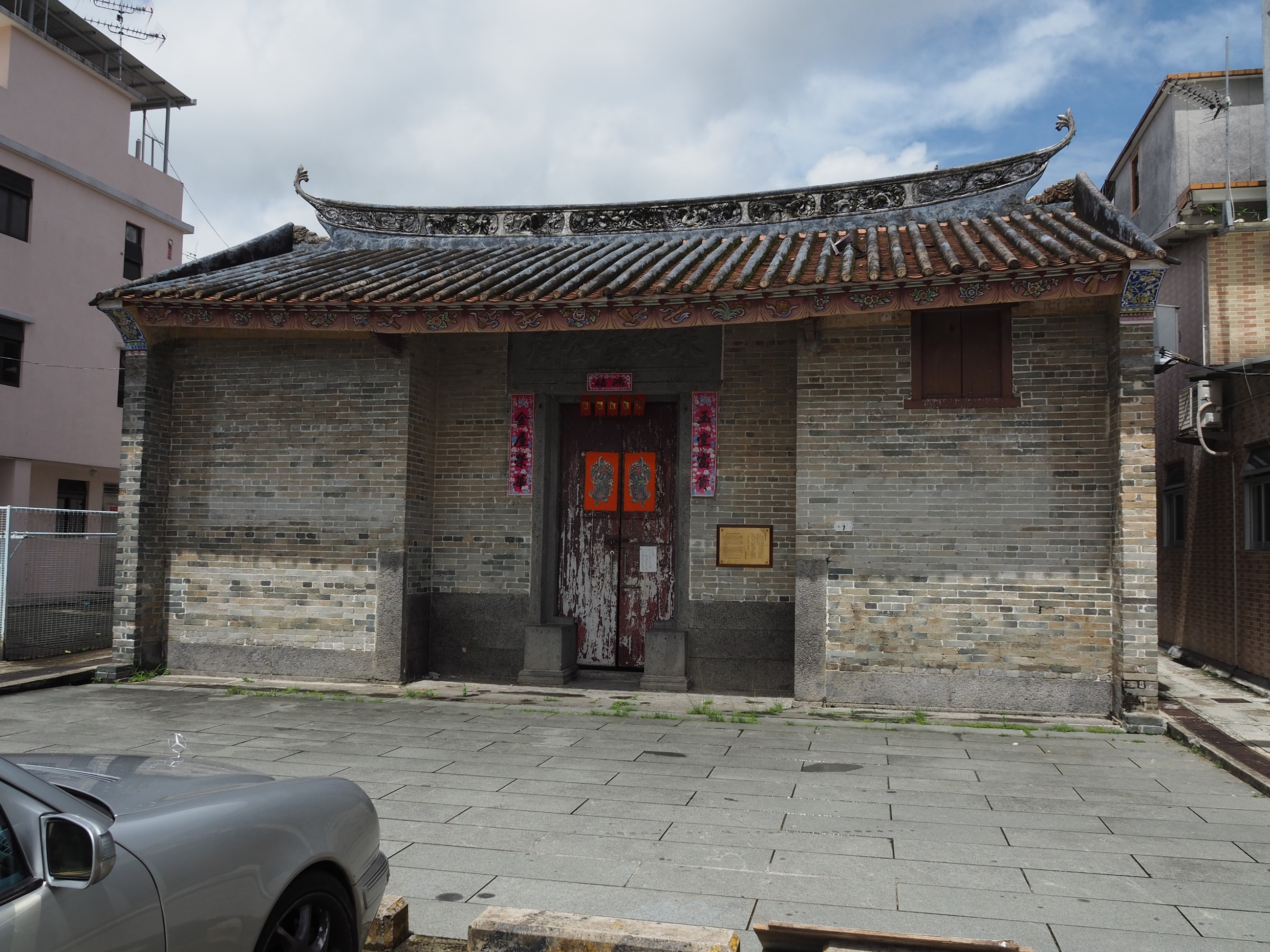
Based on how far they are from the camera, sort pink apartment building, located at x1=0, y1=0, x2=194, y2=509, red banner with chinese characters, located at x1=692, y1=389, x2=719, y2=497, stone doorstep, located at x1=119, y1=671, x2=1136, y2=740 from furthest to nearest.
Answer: pink apartment building, located at x1=0, y1=0, x2=194, y2=509
red banner with chinese characters, located at x1=692, y1=389, x2=719, y2=497
stone doorstep, located at x1=119, y1=671, x2=1136, y2=740

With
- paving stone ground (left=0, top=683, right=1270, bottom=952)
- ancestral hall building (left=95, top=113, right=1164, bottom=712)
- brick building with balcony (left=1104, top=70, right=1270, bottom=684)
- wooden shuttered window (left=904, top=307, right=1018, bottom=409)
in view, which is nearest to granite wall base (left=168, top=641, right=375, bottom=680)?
ancestral hall building (left=95, top=113, right=1164, bottom=712)

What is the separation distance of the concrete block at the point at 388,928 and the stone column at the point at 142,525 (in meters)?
7.20

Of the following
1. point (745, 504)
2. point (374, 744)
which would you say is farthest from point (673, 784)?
point (745, 504)

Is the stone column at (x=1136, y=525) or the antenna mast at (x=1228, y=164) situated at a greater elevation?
the antenna mast at (x=1228, y=164)

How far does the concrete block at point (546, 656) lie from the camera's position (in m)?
9.45

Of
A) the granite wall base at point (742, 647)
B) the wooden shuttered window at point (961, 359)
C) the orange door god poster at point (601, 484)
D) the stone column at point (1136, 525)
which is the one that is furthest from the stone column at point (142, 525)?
the stone column at point (1136, 525)

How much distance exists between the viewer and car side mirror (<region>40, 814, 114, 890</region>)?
2.03 m

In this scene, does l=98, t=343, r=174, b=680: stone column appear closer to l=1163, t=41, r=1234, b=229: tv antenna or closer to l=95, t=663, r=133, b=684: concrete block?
l=95, t=663, r=133, b=684: concrete block

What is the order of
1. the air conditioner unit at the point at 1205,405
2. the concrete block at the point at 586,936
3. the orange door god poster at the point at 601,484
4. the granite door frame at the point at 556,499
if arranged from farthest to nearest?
the air conditioner unit at the point at 1205,405 → the orange door god poster at the point at 601,484 → the granite door frame at the point at 556,499 → the concrete block at the point at 586,936

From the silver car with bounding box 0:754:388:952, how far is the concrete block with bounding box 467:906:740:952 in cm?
42

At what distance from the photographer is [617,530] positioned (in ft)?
32.5

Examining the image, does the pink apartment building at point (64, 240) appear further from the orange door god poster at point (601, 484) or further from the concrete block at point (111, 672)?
the orange door god poster at point (601, 484)

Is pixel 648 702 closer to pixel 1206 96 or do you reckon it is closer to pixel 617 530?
pixel 617 530

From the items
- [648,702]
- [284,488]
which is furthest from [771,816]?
[284,488]
